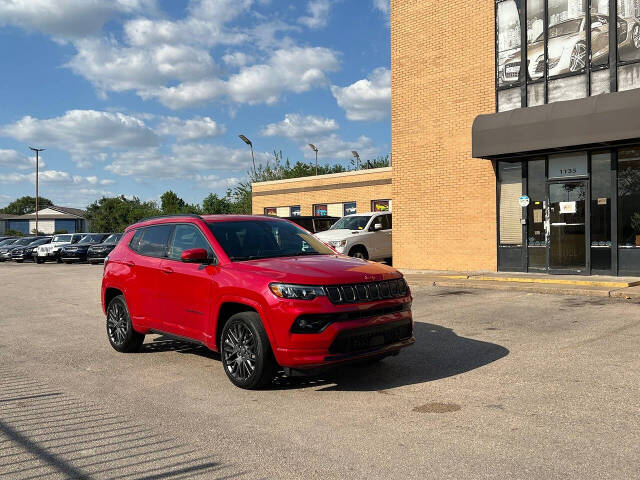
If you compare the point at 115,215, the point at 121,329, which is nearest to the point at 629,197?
the point at 121,329

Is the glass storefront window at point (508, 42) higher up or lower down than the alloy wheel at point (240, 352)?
higher up

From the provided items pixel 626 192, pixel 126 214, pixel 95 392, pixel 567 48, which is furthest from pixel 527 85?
pixel 126 214

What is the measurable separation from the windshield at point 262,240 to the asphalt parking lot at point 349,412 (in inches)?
53.8

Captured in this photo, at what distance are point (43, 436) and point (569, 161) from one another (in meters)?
14.4

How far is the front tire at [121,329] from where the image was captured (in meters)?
7.81

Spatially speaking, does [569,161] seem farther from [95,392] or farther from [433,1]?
[95,392]

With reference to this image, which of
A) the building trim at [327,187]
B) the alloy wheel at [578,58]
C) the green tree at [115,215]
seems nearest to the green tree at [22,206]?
the green tree at [115,215]

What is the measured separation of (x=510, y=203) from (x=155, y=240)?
11.8 m

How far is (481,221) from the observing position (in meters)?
17.2

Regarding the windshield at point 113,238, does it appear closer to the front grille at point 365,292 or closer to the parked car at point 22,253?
the parked car at point 22,253

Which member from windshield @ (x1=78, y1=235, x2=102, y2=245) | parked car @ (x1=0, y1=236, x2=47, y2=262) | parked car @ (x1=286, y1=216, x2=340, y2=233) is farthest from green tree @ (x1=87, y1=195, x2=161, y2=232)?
parked car @ (x1=286, y1=216, x2=340, y2=233)

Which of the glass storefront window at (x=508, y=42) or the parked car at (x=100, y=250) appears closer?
the glass storefront window at (x=508, y=42)

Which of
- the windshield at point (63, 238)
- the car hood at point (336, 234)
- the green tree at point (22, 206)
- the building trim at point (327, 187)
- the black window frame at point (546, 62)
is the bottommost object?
the car hood at point (336, 234)

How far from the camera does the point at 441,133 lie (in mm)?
18109
